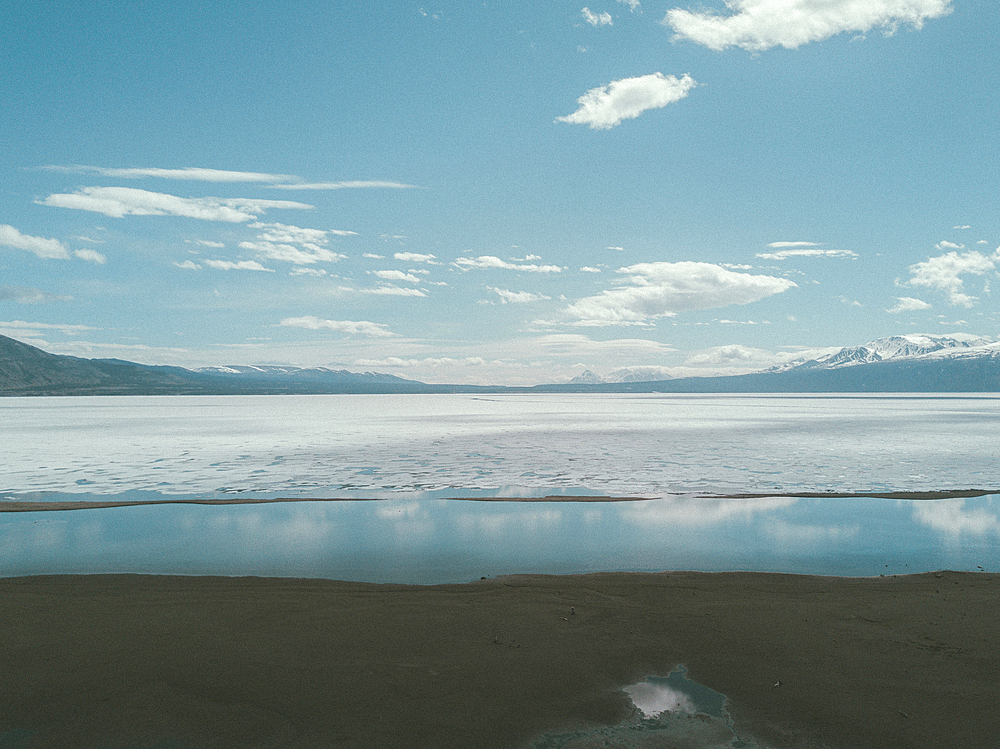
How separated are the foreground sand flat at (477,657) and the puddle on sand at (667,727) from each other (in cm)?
17

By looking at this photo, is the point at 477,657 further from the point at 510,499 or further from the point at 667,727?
the point at 510,499

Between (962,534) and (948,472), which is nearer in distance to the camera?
(962,534)

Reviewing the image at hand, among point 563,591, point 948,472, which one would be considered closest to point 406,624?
point 563,591

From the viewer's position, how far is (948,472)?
24.9 metres

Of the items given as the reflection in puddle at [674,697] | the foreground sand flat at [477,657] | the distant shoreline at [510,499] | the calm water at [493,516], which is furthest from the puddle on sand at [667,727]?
the distant shoreline at [510,499]

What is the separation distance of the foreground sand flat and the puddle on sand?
0.54ft

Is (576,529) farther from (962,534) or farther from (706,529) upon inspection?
(962,534)

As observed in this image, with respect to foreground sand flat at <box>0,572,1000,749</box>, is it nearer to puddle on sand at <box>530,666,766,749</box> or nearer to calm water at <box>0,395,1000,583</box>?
puddle on sand at <box>530,666,766,749</box>

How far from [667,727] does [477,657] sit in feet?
8.72

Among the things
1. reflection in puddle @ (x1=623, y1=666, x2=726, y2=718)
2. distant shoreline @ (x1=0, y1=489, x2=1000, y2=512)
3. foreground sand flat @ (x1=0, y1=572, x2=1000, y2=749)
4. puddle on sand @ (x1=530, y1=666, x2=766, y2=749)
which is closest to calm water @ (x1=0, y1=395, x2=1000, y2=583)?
distant shoreline @ (x1=0, y1=489, x2=1000, y2=512)

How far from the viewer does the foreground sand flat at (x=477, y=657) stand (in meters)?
6.23

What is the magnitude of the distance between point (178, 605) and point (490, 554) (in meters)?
6.17

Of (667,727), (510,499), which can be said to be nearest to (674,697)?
(667,727)

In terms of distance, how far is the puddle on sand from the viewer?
19.4ft
